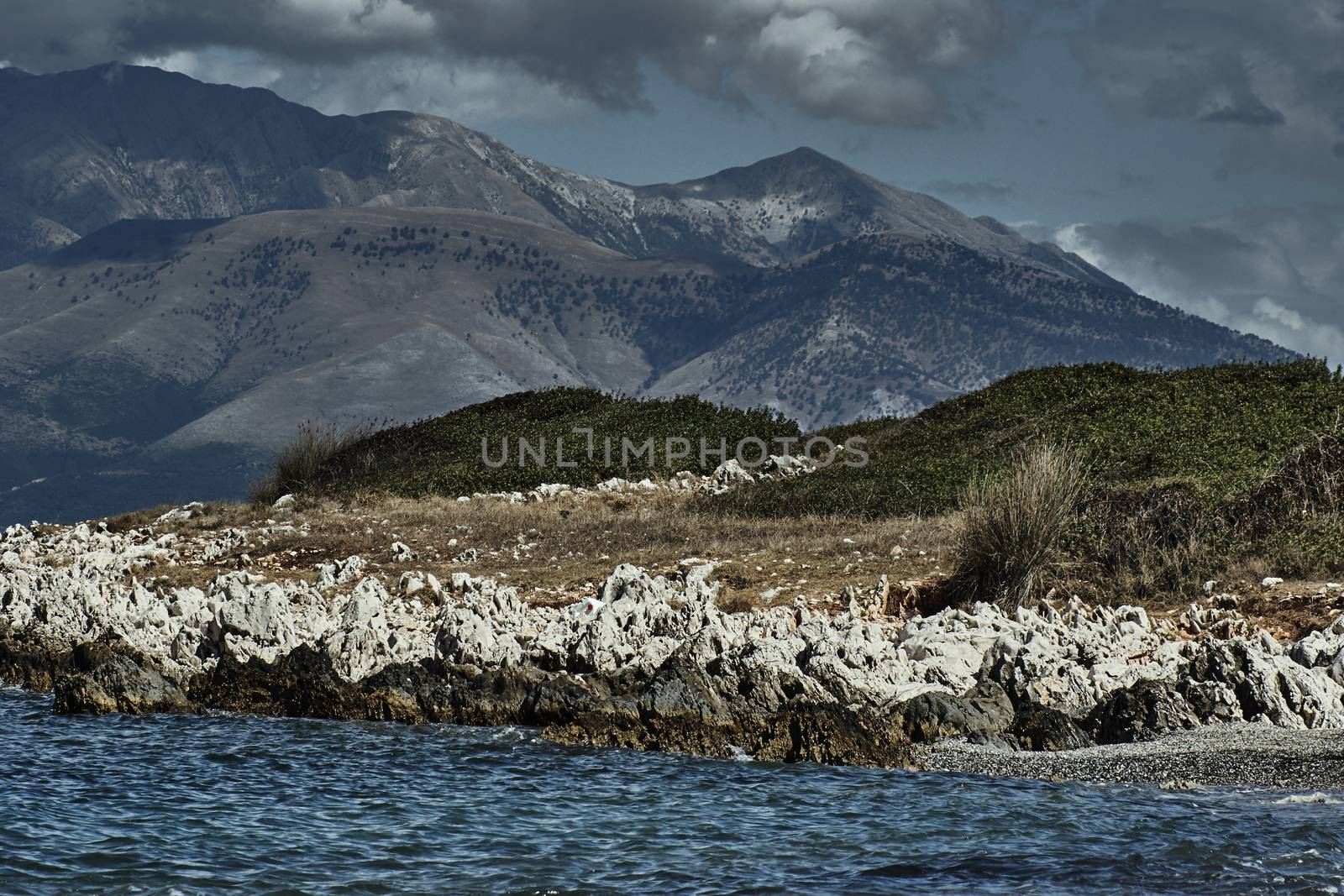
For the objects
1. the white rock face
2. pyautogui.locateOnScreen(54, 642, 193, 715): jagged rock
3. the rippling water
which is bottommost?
the rippling water

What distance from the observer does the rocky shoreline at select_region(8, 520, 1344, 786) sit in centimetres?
1335

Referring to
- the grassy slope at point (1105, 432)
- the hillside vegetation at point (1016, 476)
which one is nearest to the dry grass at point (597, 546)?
the hillside vegetation at point (1016, 476)

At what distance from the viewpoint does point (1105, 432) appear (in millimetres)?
31109

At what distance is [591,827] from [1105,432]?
74.1 feet

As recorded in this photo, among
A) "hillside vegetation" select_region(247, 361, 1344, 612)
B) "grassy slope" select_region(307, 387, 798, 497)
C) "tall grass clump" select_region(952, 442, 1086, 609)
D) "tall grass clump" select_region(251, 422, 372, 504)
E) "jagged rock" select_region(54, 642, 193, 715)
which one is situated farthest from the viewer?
Answer: "tall grass clump" select_region(251, 422, 372, 504)

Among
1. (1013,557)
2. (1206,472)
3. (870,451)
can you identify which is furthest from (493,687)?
(870,451)

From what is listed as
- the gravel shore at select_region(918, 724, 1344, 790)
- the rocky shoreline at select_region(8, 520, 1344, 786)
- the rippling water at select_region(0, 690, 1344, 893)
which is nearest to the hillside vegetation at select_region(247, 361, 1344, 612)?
the rocky shoreline at select_region(8, 520, 1344, 786)

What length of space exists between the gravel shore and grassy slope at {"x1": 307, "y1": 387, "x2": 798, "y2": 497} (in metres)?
22.9

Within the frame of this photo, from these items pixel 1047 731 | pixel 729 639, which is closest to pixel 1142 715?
pixel 1047 731

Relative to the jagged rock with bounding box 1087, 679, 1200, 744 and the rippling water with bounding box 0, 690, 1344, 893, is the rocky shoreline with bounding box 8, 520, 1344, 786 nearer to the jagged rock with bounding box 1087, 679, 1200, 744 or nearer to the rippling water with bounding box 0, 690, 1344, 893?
the jagged rock with bounding box 1087, 679, 1200, 744

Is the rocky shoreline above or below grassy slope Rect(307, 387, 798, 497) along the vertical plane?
below

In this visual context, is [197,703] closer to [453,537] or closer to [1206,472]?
[453,537]

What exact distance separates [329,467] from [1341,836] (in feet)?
104

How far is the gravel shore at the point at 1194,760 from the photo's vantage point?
1176 cm
